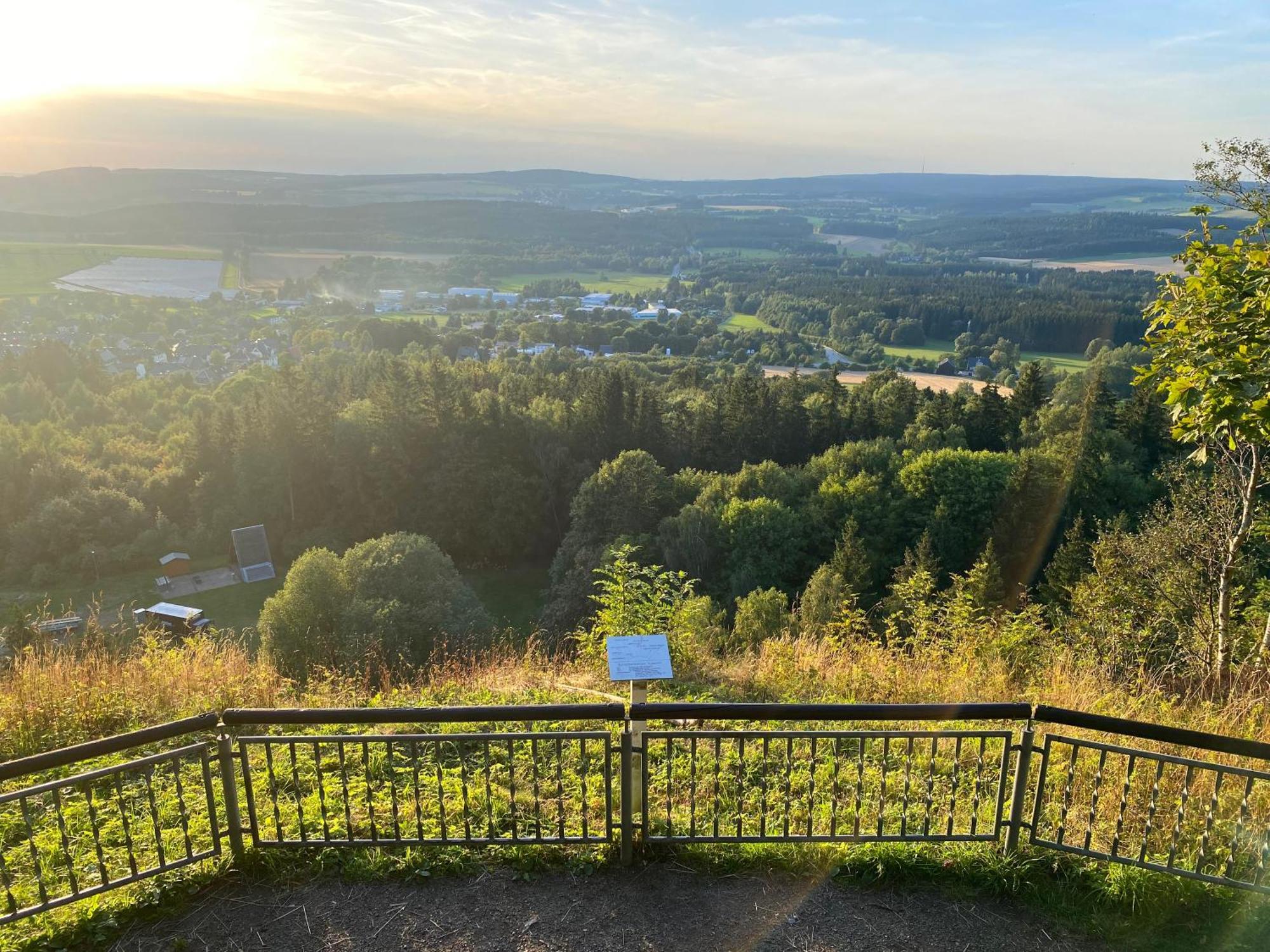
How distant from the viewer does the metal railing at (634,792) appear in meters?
4.52

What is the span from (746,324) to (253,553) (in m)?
78.4

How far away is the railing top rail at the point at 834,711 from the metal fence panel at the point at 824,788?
0.11 meters

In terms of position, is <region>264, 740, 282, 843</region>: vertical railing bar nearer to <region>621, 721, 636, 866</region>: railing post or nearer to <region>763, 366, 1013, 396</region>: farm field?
<region>621, 721, 636, 866</region>: railing post

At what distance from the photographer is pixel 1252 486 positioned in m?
7.88

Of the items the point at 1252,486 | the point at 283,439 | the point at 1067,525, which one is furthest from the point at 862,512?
the point at 283,439

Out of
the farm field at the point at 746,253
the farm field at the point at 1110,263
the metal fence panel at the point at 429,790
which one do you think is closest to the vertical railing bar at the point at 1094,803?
the metal fence panel at the point at 429,790

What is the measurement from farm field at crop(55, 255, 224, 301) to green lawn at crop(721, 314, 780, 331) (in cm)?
6792

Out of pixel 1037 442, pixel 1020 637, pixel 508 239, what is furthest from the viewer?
pixel 508 239

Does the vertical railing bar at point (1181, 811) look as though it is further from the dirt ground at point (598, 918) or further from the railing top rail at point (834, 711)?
the railing top rail at point (834, 711)

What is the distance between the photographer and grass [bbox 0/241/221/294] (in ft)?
276

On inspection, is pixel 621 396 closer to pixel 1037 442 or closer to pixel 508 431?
pixel 508 431

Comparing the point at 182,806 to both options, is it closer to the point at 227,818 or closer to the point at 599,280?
the point at 227,818

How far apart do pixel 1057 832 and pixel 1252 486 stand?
205 inches

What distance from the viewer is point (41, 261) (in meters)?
88.0
